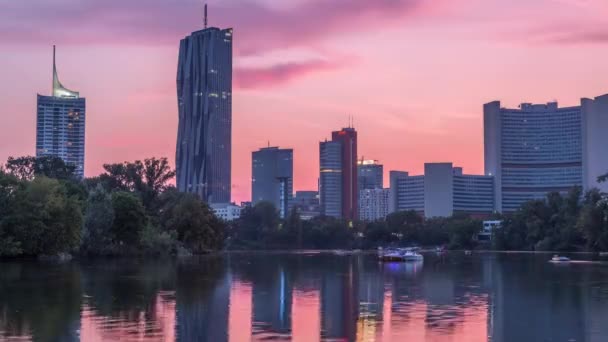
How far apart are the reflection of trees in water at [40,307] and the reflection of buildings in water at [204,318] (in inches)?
141

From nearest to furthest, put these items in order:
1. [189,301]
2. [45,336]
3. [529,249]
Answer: [45,336] → [189,301] → [529,249]

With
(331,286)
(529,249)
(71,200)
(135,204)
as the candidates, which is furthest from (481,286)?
(529,249)

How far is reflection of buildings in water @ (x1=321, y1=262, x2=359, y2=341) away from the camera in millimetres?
27953

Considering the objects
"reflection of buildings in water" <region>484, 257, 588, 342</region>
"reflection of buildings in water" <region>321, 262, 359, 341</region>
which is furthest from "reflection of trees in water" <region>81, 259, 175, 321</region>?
"reflection of buildings in water" <region>484, 257, 588, 342</region>

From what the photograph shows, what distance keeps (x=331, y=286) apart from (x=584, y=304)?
1772cm

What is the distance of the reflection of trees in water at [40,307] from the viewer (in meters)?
26.9

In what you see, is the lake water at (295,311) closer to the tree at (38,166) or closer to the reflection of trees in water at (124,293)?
the reflection of trees in water at (124,293)

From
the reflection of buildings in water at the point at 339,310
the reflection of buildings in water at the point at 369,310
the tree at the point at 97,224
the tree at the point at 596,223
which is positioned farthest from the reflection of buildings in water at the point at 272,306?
the tree at the point at 596,223

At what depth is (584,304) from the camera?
39.1m

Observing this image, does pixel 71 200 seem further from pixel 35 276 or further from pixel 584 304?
pixel 584 304

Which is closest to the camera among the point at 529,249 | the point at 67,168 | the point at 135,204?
the point at 135,204

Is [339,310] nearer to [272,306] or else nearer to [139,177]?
[272,306]

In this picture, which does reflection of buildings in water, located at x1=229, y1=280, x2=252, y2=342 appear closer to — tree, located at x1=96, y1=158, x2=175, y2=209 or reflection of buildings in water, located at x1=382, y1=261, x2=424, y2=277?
reflection of buildings in water, located at x1=382, y1=261, x2=424, y2=277

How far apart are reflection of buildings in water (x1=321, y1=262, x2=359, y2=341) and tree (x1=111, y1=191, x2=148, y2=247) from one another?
63.4m
